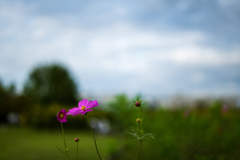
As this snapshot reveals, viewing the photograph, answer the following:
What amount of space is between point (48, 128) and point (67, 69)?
7.86 m

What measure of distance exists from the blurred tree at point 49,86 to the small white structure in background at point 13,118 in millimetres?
1410

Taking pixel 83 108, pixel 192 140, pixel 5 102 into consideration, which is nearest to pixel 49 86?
pixel 5 102

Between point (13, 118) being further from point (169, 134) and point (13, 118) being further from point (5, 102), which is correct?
point (169, 134)

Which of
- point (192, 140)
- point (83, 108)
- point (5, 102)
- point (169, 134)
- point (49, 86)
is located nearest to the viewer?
point (83, 108)

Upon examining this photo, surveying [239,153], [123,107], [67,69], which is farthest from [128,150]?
[67,69]

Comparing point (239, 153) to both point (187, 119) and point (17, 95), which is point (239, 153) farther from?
point (17, 95)

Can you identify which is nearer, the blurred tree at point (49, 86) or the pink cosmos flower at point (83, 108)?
the pink cosmos flower at point (83, 108)

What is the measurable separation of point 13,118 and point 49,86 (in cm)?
318

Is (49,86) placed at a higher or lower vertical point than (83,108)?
higher

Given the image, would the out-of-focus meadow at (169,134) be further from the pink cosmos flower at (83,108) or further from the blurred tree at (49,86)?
the blurred tree at (49,86)

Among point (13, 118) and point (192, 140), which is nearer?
point (192, 140)

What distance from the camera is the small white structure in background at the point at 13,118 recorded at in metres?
16.4

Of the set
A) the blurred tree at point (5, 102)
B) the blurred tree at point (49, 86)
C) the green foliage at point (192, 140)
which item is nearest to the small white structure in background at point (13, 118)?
the blurred tree at point (5, 102)

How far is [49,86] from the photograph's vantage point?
17938 mm
